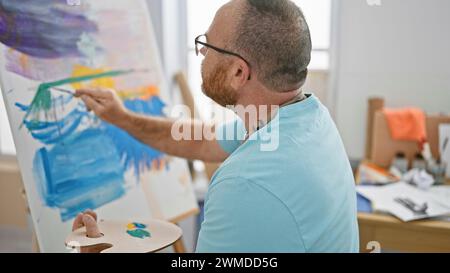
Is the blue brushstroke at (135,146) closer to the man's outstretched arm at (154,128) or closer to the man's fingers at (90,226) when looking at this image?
the man's outstretched arm at (154,128)

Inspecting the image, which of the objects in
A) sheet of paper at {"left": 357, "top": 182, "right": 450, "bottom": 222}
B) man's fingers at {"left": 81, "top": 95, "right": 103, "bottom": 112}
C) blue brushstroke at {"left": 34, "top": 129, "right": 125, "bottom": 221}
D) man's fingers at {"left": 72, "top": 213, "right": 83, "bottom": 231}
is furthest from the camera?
sheet of paper at {"left": 357, "top": 182, "right": 450, "bottom": 222}

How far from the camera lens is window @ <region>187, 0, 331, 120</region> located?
2.11 m

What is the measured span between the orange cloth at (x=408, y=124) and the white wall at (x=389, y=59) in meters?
0.15

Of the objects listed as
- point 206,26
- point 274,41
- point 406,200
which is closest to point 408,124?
point 406,200

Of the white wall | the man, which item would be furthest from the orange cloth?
the man

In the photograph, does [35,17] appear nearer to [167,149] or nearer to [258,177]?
[167,149]

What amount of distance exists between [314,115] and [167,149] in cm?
60

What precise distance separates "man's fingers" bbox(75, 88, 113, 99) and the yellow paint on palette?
0.08 feet

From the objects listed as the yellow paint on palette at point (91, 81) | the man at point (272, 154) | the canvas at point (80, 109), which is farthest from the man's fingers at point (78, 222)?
the yellow paint on palette at point (91, 81)

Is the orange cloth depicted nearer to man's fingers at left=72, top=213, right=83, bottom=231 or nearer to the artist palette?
the artist palette

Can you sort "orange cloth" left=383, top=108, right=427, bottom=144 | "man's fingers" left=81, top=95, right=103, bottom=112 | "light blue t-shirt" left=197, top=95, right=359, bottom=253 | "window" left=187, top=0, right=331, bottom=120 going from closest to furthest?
"light blue t-shirt" left=197, top=95, right=359, bottom=253 → "man's fingers" left=81, top=95, right=103, bottom=112 → "orange cloth" left=383, top=108, right=427, bottom=144 → "window" left=187, top=0, right=331, bottom=120

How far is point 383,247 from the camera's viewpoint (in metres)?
1.67

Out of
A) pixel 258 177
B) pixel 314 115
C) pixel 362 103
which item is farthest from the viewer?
pixel 362 103

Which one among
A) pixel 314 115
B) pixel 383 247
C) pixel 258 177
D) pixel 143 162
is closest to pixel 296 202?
pixel 258 177
